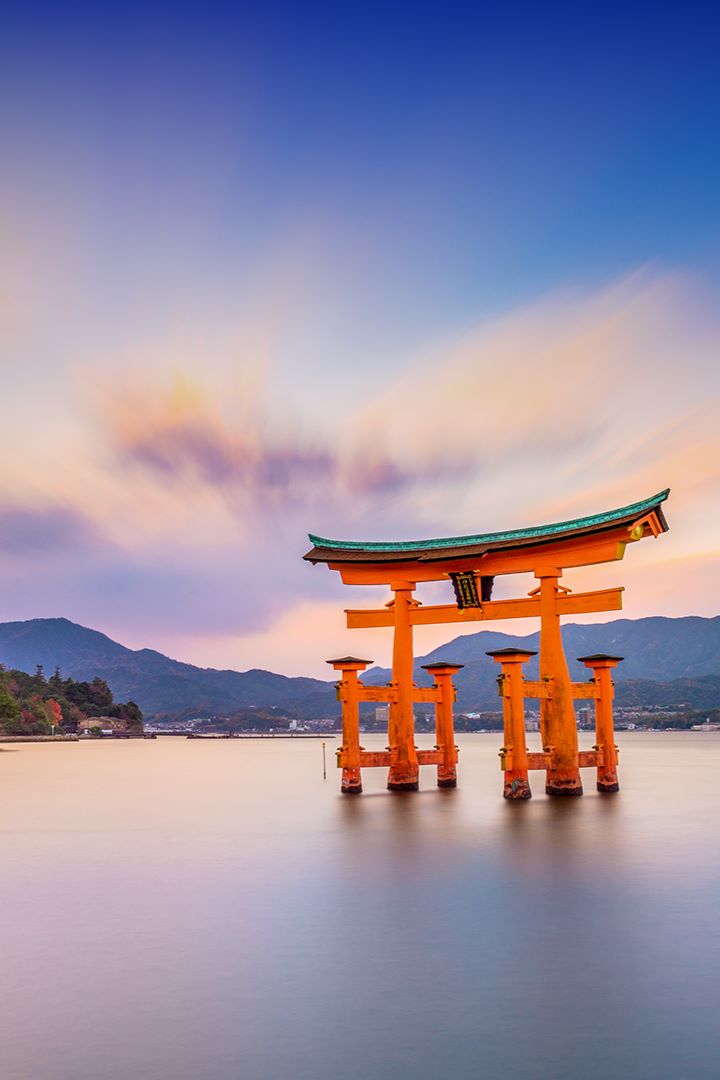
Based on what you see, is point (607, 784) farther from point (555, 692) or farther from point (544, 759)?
point (555, 692)

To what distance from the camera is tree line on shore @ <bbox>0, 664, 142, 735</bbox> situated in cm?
13762

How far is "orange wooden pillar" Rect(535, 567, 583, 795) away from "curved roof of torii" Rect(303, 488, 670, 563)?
1.16 metres

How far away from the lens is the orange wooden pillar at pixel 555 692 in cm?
2361

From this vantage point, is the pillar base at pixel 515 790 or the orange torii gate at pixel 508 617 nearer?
the orange torii gate at pixel 508 617

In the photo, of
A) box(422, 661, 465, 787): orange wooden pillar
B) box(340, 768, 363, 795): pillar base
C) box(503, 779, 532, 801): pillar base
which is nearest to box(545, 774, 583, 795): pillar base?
box(503, 779, 532, 801): pillar base

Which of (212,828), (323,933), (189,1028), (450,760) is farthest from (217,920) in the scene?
(450,760)

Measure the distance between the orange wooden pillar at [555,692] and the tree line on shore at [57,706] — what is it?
105 m

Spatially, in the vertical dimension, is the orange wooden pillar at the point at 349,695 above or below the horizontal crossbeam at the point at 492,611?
below

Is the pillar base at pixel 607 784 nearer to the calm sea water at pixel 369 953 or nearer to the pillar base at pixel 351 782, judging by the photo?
the calm sea water at pixel 369 953

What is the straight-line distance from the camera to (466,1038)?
762 cm

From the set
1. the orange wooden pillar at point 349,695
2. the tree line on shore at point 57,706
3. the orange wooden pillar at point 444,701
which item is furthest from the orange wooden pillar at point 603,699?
the tree line on shore at point 57,706

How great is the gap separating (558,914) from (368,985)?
4.26 meters

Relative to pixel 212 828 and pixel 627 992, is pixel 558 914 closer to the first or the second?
pixel 627 992

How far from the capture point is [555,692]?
2369 centimetres
